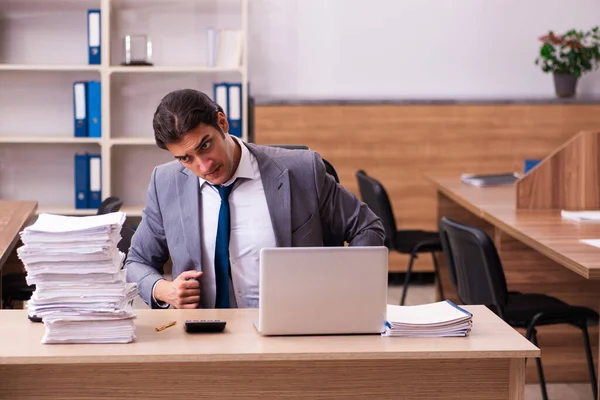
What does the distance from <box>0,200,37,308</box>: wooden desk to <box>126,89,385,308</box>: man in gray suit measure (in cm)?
89

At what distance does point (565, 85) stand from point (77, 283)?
16.2 feet

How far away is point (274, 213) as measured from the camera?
290 centimetres

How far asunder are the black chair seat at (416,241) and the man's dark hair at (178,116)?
9.66 ft

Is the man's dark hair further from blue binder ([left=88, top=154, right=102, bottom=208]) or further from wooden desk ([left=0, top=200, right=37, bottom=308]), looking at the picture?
blue binder ([left=88, top=154, right=102, bottom=208])

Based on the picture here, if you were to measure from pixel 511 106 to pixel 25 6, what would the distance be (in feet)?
10.7

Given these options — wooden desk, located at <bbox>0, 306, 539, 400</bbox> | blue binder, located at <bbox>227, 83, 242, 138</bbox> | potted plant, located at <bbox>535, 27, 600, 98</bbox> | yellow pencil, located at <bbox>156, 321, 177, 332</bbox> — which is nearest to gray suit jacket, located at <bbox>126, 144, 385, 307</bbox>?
yellow pencil, located at <bbox>156, 321, 177, 332</bbox>

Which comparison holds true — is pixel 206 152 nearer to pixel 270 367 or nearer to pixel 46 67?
pixel 270 367

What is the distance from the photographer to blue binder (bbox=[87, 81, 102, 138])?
6094mm

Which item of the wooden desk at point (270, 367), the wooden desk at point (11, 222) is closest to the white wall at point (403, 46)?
the wooden desk at point (11, 222)

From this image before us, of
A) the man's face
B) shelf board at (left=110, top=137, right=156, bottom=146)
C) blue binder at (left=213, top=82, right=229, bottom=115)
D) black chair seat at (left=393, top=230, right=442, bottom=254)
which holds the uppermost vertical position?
blue binder at (left=213, top=82, right=229, bottom=115)

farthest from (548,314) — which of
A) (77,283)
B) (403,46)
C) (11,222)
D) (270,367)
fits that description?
(403,46)

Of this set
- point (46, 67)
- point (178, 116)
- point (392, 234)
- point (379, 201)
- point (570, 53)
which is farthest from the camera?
point (570, 53)

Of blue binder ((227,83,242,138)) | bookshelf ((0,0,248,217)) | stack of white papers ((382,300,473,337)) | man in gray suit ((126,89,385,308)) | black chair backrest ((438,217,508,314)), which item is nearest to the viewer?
stack of white papers ((382,300,473,337))

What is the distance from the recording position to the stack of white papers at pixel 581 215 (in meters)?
4.14
